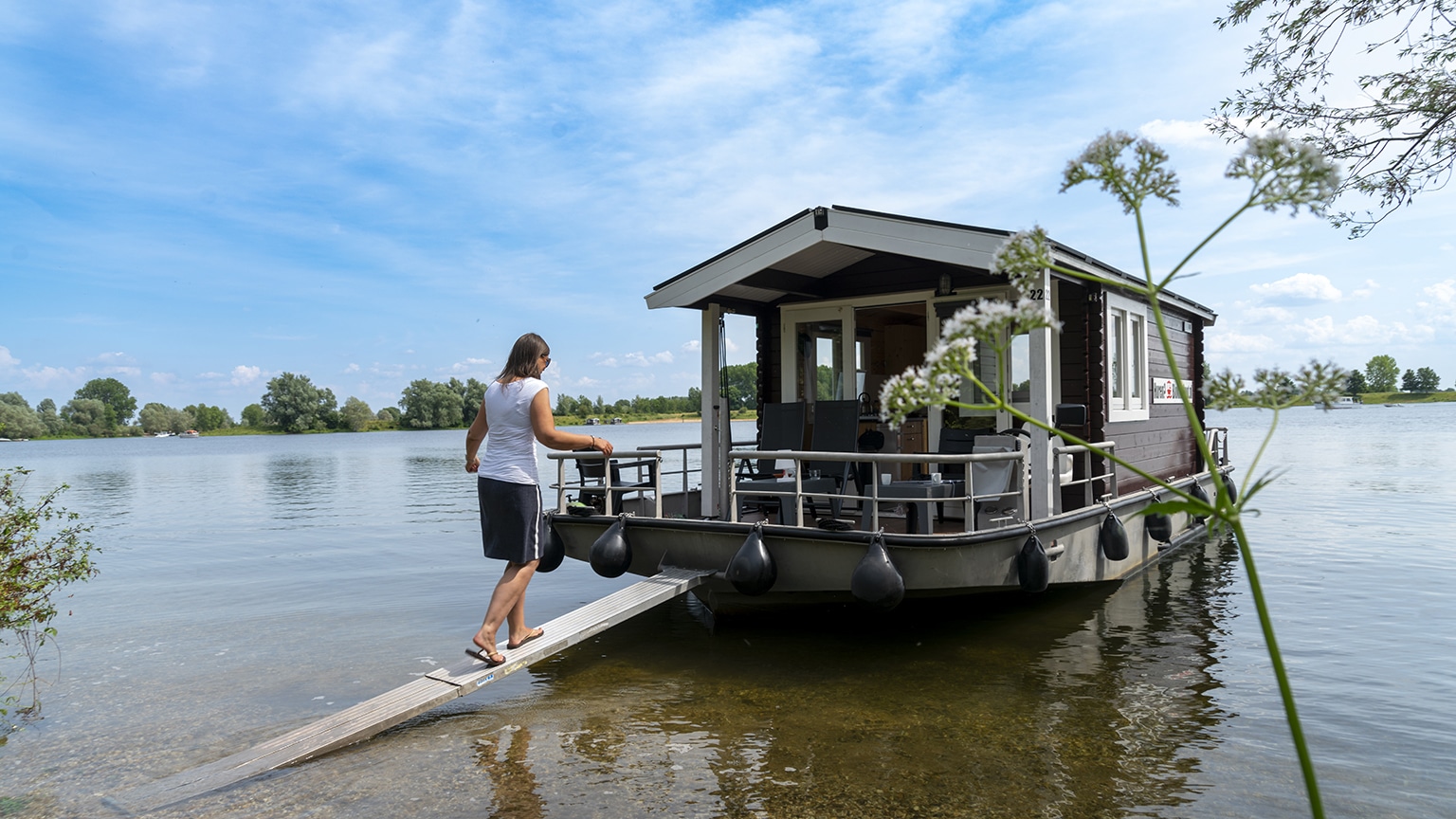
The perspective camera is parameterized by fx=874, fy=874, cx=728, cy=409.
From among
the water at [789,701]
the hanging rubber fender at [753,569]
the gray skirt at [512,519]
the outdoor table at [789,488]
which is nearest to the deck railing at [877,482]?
the hanging rubber fender at [753,569]

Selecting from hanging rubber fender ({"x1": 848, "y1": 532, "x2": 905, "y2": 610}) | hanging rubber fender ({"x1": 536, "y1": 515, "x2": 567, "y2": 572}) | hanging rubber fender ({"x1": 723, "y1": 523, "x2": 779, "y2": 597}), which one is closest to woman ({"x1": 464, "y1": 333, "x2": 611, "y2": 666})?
hanging rubber fender ({"x1": 723, "y1": 523, "x2": 779, "y2": 597})

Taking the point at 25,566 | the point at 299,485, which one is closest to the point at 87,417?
the point at 299,485

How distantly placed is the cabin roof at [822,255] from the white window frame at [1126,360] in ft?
1.16

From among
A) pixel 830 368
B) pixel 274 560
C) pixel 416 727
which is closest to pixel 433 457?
pixel 274 560

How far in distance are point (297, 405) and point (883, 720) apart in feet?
281

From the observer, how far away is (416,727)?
542 centimetres

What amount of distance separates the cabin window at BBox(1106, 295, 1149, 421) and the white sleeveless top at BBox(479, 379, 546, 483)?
568cm

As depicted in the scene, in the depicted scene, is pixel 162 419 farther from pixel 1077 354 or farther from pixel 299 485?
pixel 1077 354

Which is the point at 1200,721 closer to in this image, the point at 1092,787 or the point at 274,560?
the point at 1092,787

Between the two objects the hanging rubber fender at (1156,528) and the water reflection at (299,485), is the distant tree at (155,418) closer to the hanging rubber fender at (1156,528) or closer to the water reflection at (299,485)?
the water reflection at (299,485)

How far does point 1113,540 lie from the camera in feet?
24.3

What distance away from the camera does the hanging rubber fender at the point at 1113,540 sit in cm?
739

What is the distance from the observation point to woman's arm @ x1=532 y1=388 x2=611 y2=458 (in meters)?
4.93

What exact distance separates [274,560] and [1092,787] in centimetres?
1229
